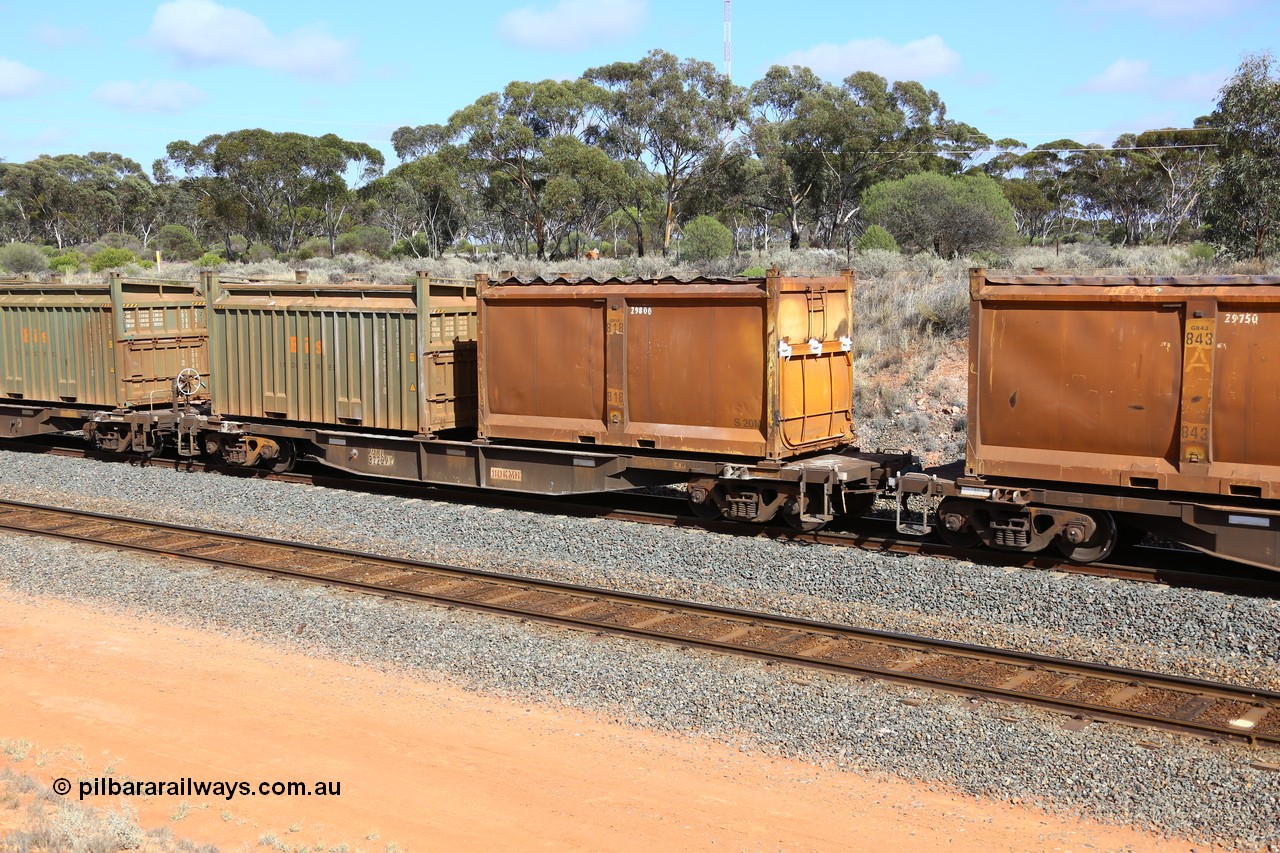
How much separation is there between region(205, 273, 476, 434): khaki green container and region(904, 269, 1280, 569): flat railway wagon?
7.10 meters

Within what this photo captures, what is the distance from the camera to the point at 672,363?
45.2 ft

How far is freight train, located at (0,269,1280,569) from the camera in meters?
11.0

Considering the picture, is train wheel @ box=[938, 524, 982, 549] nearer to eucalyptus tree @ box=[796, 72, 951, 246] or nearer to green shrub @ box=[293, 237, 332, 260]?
eucalyptus tree @ box=[796, 72, 951, 246]

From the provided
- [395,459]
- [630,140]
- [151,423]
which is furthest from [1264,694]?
[630,140]

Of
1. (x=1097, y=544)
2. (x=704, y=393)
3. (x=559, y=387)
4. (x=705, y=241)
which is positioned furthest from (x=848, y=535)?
(x=705, y=241)

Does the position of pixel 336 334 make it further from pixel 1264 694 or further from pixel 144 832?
pixel 1264 694

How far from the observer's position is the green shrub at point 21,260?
190 feet

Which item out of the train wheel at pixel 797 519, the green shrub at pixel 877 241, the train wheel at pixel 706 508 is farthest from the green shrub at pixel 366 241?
the train wheel at pixel 797 519

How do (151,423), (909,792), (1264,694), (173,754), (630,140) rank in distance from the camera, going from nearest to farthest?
(909,792) < (173,754) < (1264,694) < (151,423) < (630,140)

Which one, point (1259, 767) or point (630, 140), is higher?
point (630, 140)

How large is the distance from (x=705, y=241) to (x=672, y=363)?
28265 mm

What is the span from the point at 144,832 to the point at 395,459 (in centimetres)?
1019

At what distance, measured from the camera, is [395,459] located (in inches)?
645

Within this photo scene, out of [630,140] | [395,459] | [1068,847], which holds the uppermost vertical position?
[630,140]
